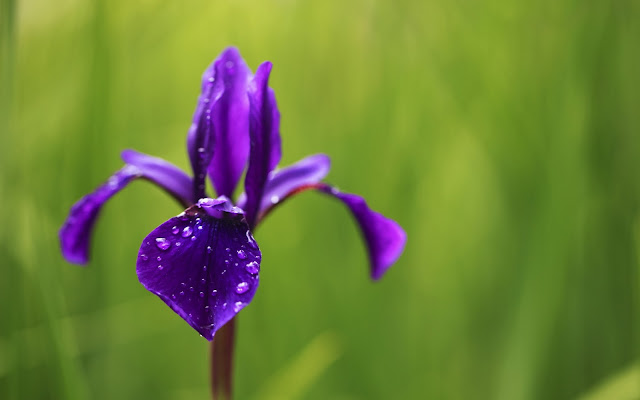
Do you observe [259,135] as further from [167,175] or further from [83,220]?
[83,220]

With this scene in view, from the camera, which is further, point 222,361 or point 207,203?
point 222,361

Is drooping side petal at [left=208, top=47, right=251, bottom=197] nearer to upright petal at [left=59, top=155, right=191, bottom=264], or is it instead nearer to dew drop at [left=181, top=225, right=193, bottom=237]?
upright petal at [left=59, top=155, right=191, bottom=264]

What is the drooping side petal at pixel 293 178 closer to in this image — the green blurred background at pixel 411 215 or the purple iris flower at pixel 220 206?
the purple iris flower at pixel 220 206

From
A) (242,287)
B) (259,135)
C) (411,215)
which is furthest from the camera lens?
(411,215)

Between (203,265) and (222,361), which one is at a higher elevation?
(203,265)

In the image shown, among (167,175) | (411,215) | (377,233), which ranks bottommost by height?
(411,215)

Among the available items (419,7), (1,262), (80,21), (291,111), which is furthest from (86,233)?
(291,111)

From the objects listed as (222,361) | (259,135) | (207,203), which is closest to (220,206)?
(207,203)
